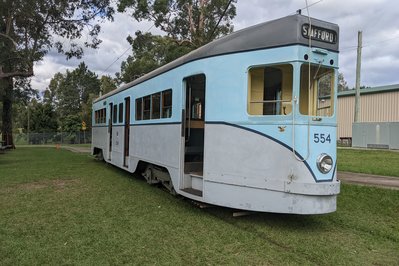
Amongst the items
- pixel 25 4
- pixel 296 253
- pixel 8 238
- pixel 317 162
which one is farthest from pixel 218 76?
pixel 25 4

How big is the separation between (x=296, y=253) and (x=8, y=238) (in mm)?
4126

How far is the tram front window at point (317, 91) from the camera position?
18.9 feet

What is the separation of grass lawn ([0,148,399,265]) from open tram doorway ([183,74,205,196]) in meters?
0.64

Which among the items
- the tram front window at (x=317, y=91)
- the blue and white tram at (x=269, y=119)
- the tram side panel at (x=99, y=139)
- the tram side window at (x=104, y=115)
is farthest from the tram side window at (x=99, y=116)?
the tram front window at (x=317, y=91)

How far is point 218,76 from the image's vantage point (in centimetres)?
632

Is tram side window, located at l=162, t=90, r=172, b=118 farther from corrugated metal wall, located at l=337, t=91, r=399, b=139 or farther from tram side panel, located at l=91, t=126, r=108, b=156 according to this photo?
corrugated metal wall, located at l=337, t=91, r=399, b=139

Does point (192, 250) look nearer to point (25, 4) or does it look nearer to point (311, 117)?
point (311, 117)

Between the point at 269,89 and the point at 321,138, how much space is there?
1.17 meters

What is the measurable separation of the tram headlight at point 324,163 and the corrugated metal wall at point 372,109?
97.1ft

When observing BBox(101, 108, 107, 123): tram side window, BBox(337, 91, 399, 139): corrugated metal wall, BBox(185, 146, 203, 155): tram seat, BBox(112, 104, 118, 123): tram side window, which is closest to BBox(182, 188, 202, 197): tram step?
BBox(185, 146, 203, 155): tram seat

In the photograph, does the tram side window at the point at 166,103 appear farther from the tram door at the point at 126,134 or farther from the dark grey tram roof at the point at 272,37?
the tram door at the point at 126,134

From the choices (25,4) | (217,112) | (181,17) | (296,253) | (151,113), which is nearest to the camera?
Answer: (296,253)

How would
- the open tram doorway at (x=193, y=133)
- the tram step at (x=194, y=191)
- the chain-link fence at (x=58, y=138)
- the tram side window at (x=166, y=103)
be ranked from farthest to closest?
the chain-link fence at (x=58, y=138) < the tram side window at (x=166, y=103) < the open tram doorway at (x=193, y=133) < the tram step at (x=194, y=191)

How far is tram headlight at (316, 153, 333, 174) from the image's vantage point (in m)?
5.46
